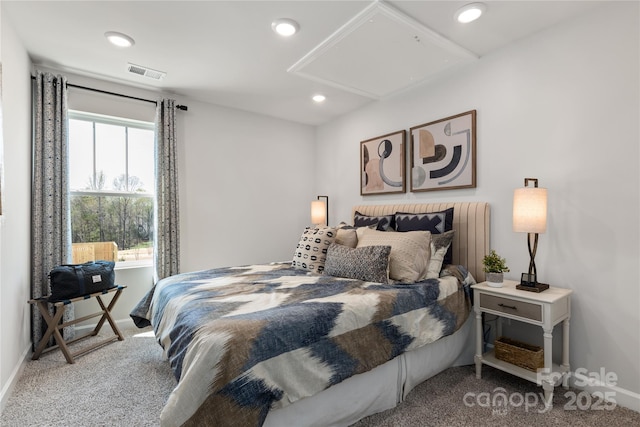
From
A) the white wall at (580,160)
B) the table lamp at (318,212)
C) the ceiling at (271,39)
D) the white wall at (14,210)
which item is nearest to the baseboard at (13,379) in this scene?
the white wall at (14,210)

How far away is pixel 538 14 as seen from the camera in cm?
219

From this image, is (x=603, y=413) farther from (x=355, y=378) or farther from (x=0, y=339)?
(x=0, y=339)

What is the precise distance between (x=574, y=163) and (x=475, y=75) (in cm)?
113

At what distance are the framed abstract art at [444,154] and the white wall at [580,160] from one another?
0.28 feet

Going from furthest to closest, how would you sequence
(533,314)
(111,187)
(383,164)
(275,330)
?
(383,164) → (111,187) → (533,314) → (275,330)

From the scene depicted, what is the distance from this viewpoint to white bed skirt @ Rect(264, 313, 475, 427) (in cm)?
159

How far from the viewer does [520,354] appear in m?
2.14

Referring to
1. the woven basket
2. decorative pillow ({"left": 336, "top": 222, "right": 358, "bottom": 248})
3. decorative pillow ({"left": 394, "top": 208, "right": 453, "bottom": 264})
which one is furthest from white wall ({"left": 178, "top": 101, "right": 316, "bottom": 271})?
the woven basket

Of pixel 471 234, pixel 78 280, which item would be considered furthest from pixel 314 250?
pixel 78 280

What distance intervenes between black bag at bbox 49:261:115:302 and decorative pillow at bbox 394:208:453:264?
9.09ft

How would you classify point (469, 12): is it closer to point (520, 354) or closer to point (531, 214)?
point (531, 214)

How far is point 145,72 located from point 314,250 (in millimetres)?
2401

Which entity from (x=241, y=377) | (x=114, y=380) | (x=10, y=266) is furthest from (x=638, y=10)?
(x=10, y=266)

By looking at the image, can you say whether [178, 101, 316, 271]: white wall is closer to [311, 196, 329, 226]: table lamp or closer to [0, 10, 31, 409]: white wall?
[311, 196, 329, 226]: table lamp
